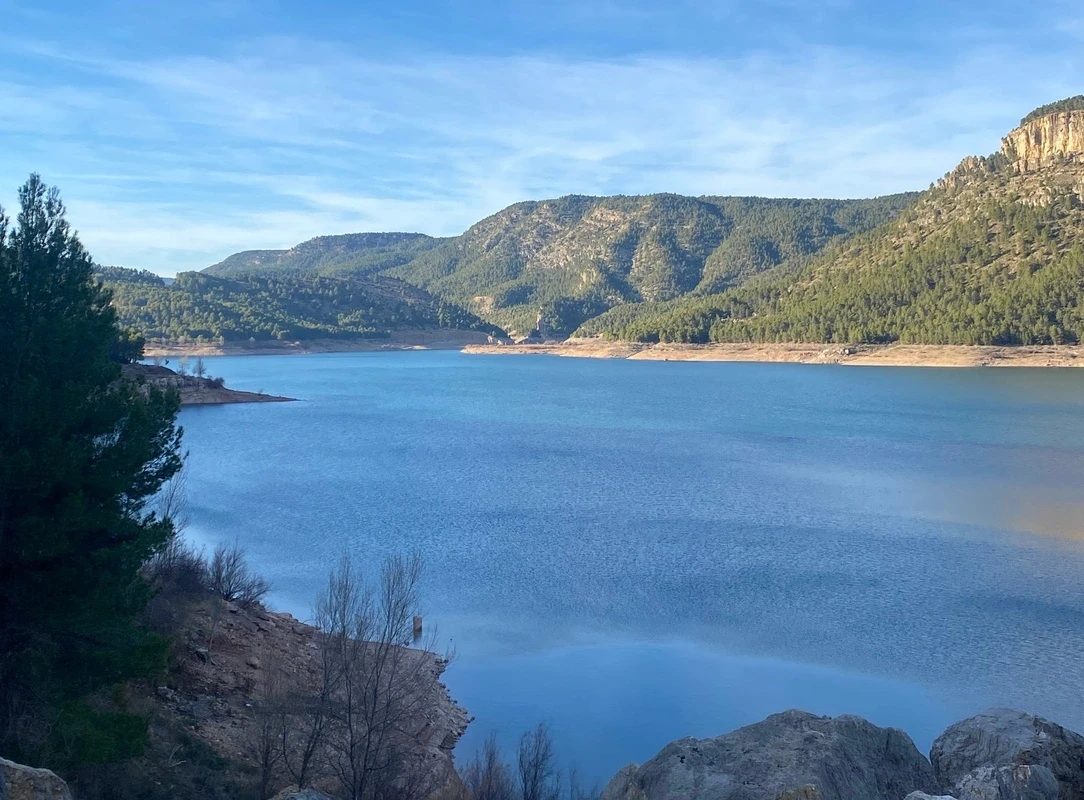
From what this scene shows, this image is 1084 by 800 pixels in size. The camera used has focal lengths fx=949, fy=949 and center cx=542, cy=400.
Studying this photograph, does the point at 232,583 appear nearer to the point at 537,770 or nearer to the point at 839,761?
the point at 537,770

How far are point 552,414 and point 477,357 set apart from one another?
101889 mm

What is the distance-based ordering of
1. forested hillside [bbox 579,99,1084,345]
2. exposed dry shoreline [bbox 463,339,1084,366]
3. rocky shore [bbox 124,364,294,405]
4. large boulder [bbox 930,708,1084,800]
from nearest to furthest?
1. large boulder [bbox 930,708,1084,800]
2. rocky shore [bbox 124,364,294,405]
3. exposed dry shoreline [bbox 463,339,1084,366]
4. forested hillside [bbox 579,99,1084,345]

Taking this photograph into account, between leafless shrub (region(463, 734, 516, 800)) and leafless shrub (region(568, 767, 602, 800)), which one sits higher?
leafless shrub (region(463, 734, 516, 800))

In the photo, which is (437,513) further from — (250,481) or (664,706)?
(664,706)

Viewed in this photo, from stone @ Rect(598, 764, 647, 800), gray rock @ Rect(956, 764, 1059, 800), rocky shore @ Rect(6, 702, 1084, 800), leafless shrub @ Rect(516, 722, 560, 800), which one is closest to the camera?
gray rock @ Rect(956, 764, 1059, 800)

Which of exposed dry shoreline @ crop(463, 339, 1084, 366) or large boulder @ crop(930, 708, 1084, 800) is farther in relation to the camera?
exposed dry shoreline @ crop(463, 339, 1084, 366)

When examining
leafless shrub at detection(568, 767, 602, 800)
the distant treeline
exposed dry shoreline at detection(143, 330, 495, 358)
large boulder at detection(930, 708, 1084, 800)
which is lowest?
leafless shrub at detection(568, 767, 602, 800)

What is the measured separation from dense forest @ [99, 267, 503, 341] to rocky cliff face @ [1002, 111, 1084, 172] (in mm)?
102318

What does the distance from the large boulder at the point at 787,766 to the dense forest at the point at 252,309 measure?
416 ft

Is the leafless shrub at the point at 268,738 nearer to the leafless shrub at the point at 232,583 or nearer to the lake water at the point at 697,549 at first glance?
the lake water at the point at 697,549

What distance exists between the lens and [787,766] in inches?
355

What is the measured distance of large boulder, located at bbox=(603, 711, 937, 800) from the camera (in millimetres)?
8859

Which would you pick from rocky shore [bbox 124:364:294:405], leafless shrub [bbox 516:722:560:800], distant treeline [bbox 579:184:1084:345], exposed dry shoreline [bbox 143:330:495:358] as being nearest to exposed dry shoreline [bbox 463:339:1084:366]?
distant treeline [bbox 579:184:1084:345]

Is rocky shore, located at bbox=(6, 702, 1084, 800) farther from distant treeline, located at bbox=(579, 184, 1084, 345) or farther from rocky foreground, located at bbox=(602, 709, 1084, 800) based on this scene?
distant treeline, located at bbox=(579, 184, 1084, 345)
